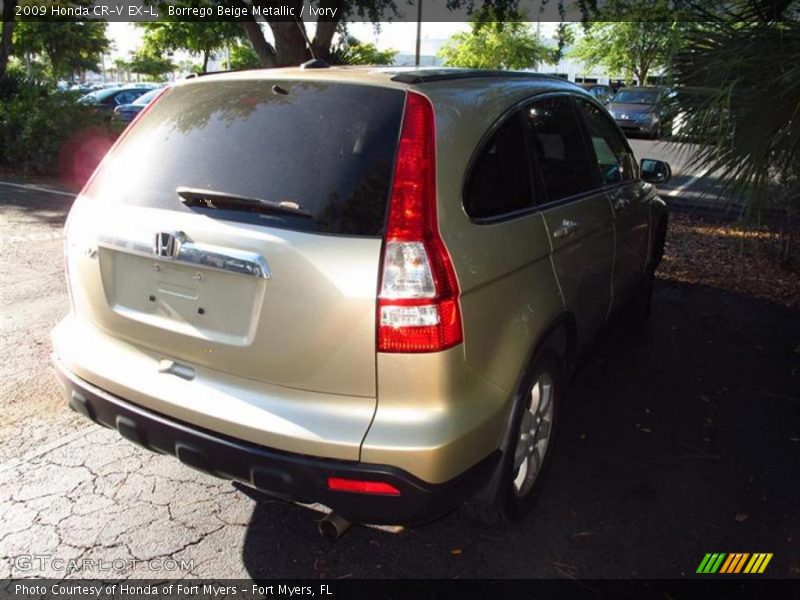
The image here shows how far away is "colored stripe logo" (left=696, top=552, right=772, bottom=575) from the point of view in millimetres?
2604

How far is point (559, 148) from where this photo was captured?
10.3 feet

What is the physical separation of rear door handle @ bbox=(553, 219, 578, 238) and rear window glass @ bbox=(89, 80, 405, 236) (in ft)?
3.15

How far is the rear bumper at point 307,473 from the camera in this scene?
2041 mm

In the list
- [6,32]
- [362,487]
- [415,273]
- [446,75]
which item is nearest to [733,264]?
[446,75]

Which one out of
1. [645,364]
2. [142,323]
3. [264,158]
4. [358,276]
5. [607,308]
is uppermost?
[264,158]

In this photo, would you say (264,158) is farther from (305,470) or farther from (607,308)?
(607,308)

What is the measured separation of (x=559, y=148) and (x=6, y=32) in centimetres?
1549

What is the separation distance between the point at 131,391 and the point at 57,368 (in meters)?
0.52

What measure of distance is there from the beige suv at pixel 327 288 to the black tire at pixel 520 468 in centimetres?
2

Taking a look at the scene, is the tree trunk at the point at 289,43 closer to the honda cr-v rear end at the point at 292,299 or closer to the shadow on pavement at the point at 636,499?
the shadow on pavement at the point at 636,499

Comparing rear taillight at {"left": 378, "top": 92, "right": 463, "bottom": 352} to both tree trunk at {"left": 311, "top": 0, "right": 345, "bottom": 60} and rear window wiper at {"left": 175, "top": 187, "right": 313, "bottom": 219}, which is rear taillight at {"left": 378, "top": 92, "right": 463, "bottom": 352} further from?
tree trunk at {"left": 311, "top": 0, "right": 345, "bottom": 60}

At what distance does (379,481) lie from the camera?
80.0 inches

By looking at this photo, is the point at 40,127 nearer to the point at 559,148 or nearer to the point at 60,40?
the point at 559,148

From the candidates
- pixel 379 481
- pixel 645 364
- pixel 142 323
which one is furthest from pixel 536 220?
pixel 645 364
